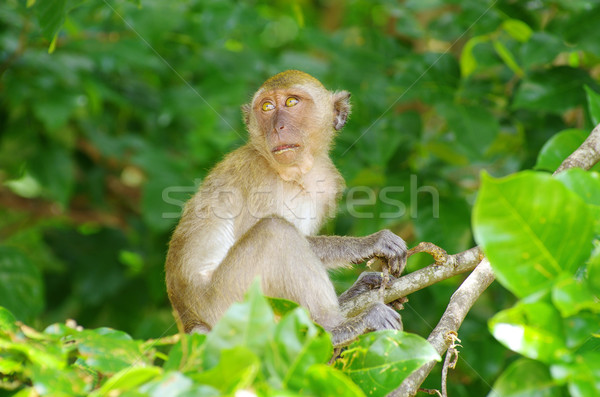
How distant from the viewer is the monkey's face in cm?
524

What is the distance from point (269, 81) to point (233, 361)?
4133mm

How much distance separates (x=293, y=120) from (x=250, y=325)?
12.1 ft

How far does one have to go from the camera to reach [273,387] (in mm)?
1962

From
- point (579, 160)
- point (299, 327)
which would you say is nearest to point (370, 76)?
point (579, 160)

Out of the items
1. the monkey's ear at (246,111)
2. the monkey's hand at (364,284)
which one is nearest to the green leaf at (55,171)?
the monkey's ear at (246,111)

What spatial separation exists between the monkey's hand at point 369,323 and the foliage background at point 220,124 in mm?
1112

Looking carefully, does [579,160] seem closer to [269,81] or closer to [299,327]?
[299,327]

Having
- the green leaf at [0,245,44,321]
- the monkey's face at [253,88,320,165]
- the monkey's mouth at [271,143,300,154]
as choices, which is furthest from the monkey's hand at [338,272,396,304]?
the green leaf at [0,245,44,321]

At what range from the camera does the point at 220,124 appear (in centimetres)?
797

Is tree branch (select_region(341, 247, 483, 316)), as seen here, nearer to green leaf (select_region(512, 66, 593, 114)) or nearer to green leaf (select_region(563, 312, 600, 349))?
green leaf (select_region(563, 312, 600, 349))

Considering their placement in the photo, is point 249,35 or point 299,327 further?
point 249,35

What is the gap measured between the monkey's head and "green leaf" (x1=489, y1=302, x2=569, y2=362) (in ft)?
11.0

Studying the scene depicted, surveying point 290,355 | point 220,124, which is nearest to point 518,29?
point 220,124

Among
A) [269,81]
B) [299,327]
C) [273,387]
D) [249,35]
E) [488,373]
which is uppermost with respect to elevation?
[249,35]
